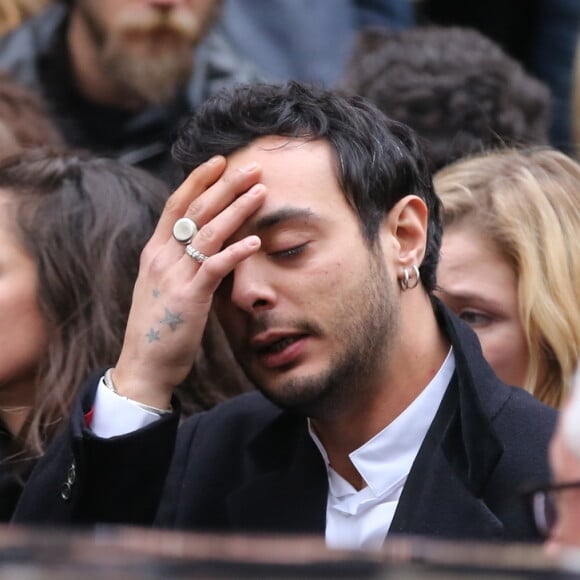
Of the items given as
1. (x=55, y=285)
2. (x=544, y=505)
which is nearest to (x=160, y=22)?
(x=55, y=285)

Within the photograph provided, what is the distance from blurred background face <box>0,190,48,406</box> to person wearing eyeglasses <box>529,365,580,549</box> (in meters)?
1.64

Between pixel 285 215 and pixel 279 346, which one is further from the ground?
pixel 285 215

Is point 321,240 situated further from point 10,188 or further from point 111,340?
point 10,188

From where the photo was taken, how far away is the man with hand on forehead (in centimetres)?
227

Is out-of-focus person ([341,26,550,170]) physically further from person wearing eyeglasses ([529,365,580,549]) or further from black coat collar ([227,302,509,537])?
person wearing eyeglasses ([529,365,580,549])

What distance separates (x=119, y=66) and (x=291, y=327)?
2.39m

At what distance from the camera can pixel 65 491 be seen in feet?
7.97

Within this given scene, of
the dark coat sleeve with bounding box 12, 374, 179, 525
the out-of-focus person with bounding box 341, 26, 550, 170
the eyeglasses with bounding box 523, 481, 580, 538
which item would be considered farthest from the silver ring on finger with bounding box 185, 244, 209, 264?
the out-of-focus person with bounding box 341, 26, 550, 170

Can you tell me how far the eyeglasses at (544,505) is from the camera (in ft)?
4.86

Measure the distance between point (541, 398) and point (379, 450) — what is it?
608mm

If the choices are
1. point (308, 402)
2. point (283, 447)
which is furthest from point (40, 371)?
point (308, 402)

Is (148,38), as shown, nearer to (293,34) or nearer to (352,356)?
(293,34)

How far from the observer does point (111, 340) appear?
297 centimetres

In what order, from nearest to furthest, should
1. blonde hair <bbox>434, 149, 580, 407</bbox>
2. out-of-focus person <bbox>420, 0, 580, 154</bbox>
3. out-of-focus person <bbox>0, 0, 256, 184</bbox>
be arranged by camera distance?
1. blonde hair <bbox>434, 149, 580, 407</bbox>
2. out-of-focus person <bbox>0, 0, 256, 184</bbox>
3. out-of-focus person <bbox>420, 0, 580, 154</bbox>
